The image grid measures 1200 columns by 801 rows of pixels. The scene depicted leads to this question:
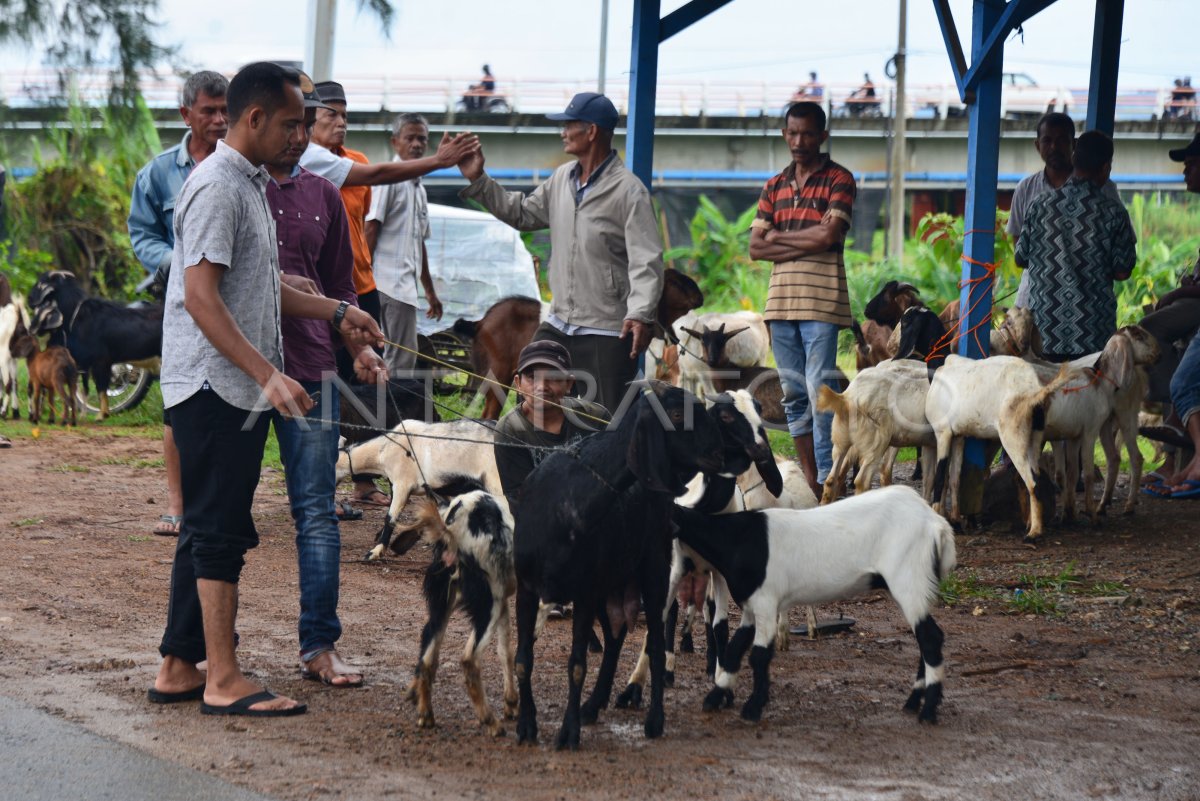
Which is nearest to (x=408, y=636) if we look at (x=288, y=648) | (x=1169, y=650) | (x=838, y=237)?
(x=288, y=648)

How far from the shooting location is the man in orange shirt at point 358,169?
617 cm

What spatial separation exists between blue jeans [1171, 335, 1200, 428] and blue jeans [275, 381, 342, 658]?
6193 millimetres

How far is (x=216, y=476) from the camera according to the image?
4543 millimetres

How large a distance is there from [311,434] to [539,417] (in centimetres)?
110

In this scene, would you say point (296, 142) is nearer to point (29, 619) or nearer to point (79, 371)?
point (29, 619)

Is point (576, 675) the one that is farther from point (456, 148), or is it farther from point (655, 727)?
point (456, 148)

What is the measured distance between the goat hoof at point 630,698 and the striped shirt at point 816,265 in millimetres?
3928

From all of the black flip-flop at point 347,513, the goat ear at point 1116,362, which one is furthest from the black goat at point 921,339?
the black flip-flop at point 347,513


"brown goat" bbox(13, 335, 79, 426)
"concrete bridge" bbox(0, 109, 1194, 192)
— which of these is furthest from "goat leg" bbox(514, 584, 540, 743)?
"concrete bridge" bbox(0, 109, 1194, 192)

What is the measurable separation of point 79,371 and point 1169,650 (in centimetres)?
1087

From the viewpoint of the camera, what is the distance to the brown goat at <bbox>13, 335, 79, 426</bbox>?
44.2 ft

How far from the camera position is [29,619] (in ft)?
19.6

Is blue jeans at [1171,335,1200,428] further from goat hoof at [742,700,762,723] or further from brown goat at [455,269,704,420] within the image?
goat hoof at [742,700,762,723]

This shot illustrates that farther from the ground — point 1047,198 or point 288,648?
point 1047,198
